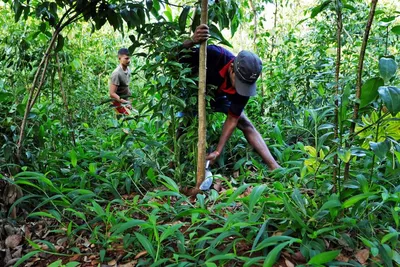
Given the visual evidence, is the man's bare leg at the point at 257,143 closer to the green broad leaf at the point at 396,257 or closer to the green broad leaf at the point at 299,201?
the green broad leaf at the point at 299,201

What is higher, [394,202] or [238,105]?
[238,105]

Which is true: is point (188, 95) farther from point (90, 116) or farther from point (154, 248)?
point (90, 116)

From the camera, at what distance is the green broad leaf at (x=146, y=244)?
1.72 metres

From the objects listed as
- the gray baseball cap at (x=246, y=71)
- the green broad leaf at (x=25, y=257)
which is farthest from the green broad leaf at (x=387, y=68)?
the green broad leaf at (x=25, y=257)

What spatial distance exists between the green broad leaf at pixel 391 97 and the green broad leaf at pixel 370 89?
0.24ft

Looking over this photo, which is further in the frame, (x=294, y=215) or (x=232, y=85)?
(x=232, y=85)

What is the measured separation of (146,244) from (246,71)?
1.40 metres

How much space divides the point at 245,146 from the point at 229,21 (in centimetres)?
111

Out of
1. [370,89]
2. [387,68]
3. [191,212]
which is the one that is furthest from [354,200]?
[191,212]

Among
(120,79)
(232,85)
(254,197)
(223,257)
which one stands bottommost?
(120,79)

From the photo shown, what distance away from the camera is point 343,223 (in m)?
1.76

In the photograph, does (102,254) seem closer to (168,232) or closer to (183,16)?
(168,232)

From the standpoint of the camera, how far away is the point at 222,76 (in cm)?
277

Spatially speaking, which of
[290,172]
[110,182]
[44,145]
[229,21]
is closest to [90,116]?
[44,145]
